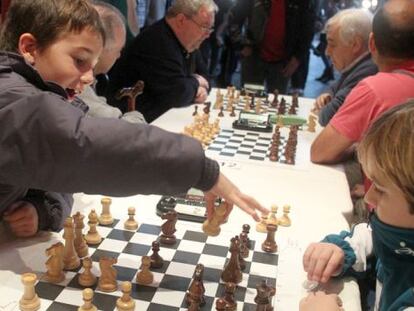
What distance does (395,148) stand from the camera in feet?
3.24

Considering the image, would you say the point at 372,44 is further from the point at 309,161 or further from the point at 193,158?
the point at 193,158

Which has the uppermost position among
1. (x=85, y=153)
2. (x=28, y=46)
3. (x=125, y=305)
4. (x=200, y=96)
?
(x=28, y=46)

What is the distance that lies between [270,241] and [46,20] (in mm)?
762

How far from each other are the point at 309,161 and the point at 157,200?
30.2 inches

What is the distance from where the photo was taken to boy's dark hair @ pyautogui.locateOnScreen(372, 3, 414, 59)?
1910mm

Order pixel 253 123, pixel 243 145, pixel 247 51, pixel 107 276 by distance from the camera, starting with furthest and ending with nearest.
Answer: pixel 247 51
pixel 253 123
pixel 243 145
pixel 107 276

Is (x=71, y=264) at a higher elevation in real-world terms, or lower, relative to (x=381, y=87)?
lower


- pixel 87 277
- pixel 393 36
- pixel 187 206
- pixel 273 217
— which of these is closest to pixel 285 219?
pixel 273 217

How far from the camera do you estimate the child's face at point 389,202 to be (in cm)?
101

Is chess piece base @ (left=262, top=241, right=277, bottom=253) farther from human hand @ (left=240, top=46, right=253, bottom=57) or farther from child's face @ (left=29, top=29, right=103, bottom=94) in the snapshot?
human hand @ (left=240, top=46, right=253, bottom=57)

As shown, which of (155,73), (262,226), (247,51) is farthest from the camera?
(247,51)

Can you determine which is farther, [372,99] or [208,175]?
[372,99]

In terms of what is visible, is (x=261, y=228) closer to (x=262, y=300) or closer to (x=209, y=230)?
(x=209, y=230)

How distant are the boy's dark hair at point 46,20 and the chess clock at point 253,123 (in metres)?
1.24
